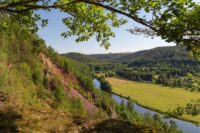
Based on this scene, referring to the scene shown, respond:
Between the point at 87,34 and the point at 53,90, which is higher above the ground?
the point at 87,34

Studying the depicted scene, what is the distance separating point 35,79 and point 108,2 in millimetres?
45812

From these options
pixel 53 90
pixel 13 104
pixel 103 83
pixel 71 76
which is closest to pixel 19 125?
pixel 13 104

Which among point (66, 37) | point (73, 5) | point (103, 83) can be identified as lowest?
point (103, 83)

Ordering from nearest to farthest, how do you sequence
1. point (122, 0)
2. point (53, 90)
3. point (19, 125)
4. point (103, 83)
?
point (122, 0) < point (19, 125) < point (53, 90) < point (103, 83)

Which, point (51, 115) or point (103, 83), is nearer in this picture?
point (51, 115)

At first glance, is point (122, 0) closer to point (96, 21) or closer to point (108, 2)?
point (108, 2)

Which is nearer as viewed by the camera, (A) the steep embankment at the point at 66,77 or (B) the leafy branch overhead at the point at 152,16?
(B) the leafy branch overhead at the point at 152,16

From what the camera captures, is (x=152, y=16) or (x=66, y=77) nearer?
(x=152, y=16)

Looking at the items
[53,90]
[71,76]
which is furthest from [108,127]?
[71,76]

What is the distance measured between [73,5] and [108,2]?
208 cm

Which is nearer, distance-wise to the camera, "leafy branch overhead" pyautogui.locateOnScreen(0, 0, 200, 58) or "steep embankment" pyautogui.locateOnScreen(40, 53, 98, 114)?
"leafy branch overhead" pyautogui.locateOnScreen(0, 0, 200, 58)

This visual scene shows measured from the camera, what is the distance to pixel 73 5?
41.3ft

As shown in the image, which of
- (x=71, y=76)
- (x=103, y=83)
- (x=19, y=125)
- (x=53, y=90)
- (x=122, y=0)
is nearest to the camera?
(x=122, y=0)

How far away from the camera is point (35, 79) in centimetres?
5519
